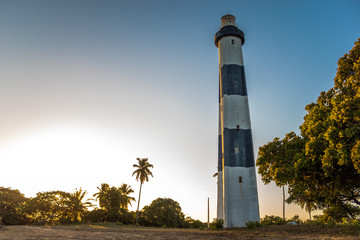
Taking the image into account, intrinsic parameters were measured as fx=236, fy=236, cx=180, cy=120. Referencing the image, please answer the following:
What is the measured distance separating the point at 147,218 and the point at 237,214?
30.1 metres

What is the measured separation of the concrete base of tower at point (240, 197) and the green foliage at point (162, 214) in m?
26.8

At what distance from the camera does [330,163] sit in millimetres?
11789

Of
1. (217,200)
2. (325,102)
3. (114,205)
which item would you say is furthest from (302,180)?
(114,205)

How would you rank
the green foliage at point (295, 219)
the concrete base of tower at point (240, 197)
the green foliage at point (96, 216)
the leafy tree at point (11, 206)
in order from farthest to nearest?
the green foliage at point (295, 219), the green foliage at point (96, 216), the leafy tree at point (11, 206), the concrete base of tower at point (240, 197)

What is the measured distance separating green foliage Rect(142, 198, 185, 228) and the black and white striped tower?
20.8 m

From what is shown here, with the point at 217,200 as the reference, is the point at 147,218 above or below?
below

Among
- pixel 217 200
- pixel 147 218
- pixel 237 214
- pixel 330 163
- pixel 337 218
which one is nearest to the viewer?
pixel 330 163

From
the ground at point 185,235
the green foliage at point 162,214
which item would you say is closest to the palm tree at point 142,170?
the green foliage at point 162,214

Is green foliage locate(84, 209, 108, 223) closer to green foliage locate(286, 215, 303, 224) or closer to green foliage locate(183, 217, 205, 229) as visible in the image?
green foliage locate(183, 217, 205, 229)

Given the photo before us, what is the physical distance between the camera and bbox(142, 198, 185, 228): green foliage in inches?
1811

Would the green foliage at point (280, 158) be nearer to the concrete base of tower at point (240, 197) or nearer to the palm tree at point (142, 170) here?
the concrete base of tower at point (240, 197)

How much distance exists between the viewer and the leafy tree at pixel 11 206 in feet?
113

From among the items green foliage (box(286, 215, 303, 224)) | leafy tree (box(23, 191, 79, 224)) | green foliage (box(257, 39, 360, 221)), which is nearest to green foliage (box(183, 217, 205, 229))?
green foliage (box(286, 215, 303, 224))

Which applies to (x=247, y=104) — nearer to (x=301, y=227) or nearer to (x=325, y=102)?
(x=325, y=102)
